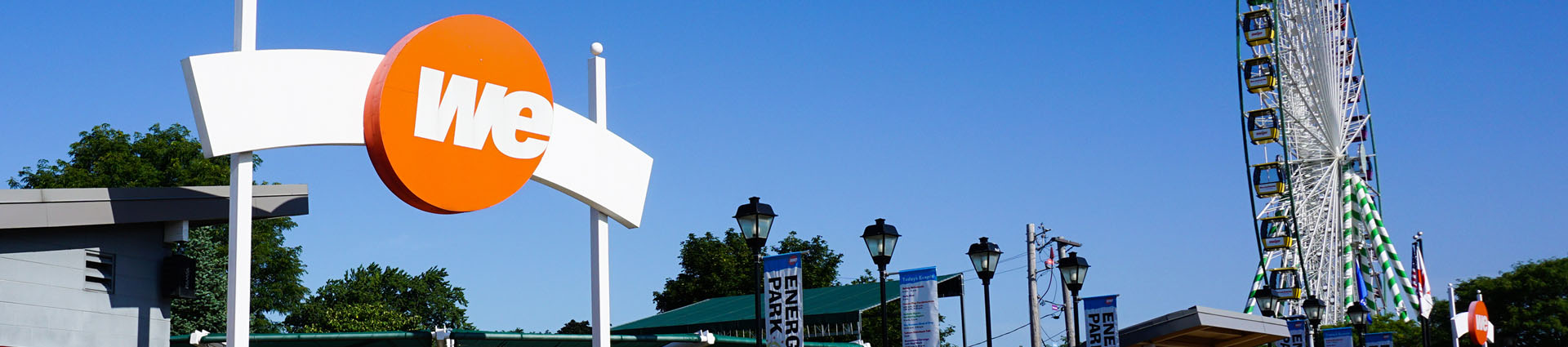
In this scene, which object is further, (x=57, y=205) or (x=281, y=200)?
(x=281, y=200)

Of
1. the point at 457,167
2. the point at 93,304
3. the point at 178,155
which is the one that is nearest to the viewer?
the point at 457,167

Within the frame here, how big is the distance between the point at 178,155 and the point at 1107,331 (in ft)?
107

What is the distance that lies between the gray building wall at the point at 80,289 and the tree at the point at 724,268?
155ft

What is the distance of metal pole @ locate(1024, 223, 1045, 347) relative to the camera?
1095 inches

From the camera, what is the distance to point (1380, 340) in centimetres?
3209

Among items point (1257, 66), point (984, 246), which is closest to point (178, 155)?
point (984, 246)

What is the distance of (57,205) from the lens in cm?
1269

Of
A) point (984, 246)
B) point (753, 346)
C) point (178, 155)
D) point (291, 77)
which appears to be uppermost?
point (178, 155)

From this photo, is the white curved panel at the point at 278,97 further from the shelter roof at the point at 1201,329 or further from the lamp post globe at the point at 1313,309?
the lamp post globe at the point at 1313,309

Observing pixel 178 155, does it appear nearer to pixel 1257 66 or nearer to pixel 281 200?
pixel 281 200

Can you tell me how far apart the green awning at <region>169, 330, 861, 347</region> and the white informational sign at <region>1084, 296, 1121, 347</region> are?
6.97 m

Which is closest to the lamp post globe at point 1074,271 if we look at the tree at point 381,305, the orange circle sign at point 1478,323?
the orange circle sign at point 1478,323

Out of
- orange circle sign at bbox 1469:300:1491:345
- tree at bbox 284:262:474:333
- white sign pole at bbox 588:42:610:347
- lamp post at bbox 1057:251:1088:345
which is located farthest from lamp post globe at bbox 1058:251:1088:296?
tree at bbox 284:262:474:333

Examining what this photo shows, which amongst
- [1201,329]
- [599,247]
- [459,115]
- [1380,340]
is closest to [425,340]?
[599,247]
